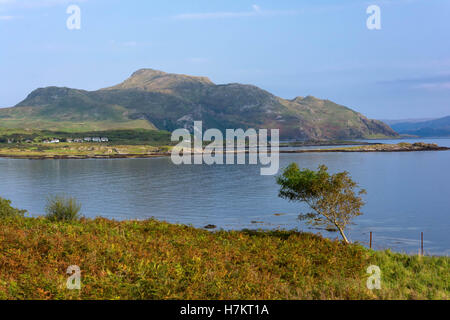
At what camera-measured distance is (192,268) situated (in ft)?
46.7

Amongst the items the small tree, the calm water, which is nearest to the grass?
the small tree

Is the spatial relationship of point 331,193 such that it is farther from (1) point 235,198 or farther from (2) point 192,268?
(1) point 235,198

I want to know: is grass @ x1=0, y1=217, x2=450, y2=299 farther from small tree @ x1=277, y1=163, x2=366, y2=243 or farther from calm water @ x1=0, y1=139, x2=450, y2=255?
calm water @ x1=0, y1=139, x2=450, y2=255

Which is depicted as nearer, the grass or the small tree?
the grass

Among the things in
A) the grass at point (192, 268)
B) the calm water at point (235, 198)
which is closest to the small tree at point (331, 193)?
the grass at point (192, 268)

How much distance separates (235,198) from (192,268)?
226ft

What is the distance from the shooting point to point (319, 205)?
33062 mm

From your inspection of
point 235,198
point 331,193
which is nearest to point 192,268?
point 331,193

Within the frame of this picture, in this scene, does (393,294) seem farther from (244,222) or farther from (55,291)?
(244,222)

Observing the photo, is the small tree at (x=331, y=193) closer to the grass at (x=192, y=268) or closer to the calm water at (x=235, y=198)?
the grass at (x=192, y=268)

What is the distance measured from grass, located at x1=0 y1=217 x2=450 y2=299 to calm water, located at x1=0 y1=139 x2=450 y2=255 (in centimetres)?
2836

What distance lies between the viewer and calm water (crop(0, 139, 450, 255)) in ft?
185

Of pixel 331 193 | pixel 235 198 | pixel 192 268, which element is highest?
pixel 331 193

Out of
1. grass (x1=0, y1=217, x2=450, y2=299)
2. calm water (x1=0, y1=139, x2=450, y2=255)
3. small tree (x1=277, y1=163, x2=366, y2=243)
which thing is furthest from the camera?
calm water (x1=0, y1=139, x2=450, y2=255)
